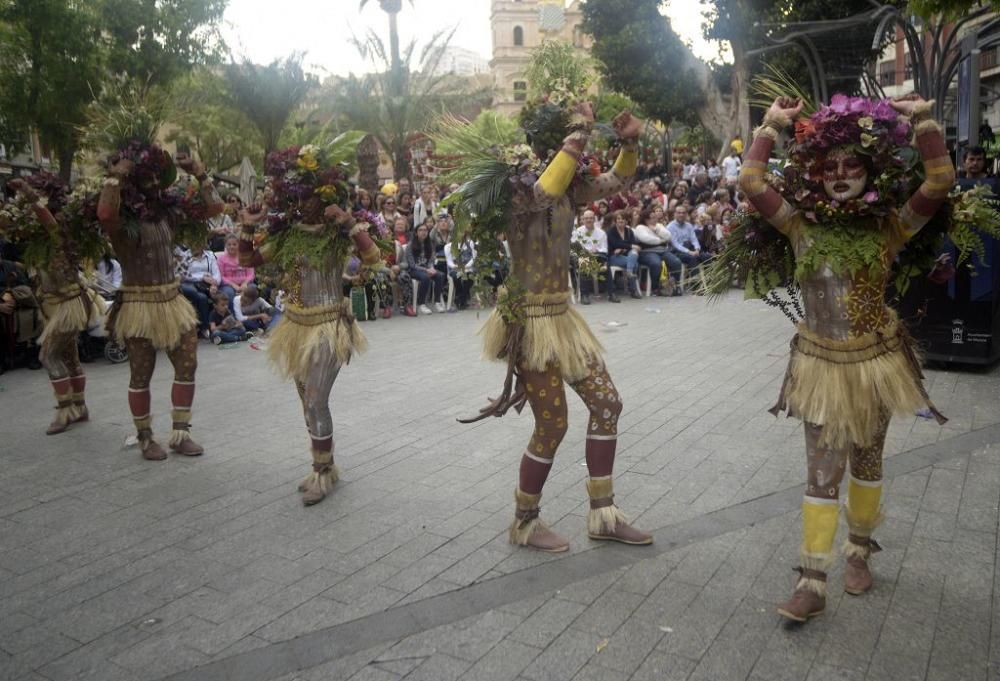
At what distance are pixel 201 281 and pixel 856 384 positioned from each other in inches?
402

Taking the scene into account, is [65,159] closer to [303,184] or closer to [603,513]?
[303,184]

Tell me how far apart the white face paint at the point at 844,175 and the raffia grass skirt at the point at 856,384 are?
0.61 meters

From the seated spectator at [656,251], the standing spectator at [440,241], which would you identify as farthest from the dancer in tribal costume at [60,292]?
the seated spectator at [656,251]

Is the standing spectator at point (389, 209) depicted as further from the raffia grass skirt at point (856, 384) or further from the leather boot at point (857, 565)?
the leather boot at point (857, 565)

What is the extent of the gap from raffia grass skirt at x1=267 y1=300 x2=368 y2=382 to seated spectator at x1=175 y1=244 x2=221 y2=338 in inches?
262

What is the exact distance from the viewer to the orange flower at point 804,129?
3.21 meters

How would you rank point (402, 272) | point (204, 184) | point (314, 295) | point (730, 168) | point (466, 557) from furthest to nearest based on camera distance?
point (730, 168) → point (402, 272) → point (204, 184) → point (314, 295) → point (466, 557)

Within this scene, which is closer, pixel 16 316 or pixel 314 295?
pixel 314 295

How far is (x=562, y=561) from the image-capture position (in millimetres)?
3865

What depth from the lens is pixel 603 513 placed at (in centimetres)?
400

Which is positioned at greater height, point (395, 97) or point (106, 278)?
point (395, 97)

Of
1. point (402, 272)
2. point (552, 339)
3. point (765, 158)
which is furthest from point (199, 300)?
point (765, 158)

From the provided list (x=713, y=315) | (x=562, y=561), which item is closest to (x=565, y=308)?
(x=562, y=561)

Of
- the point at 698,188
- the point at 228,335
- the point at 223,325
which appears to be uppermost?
the point at 698,188
